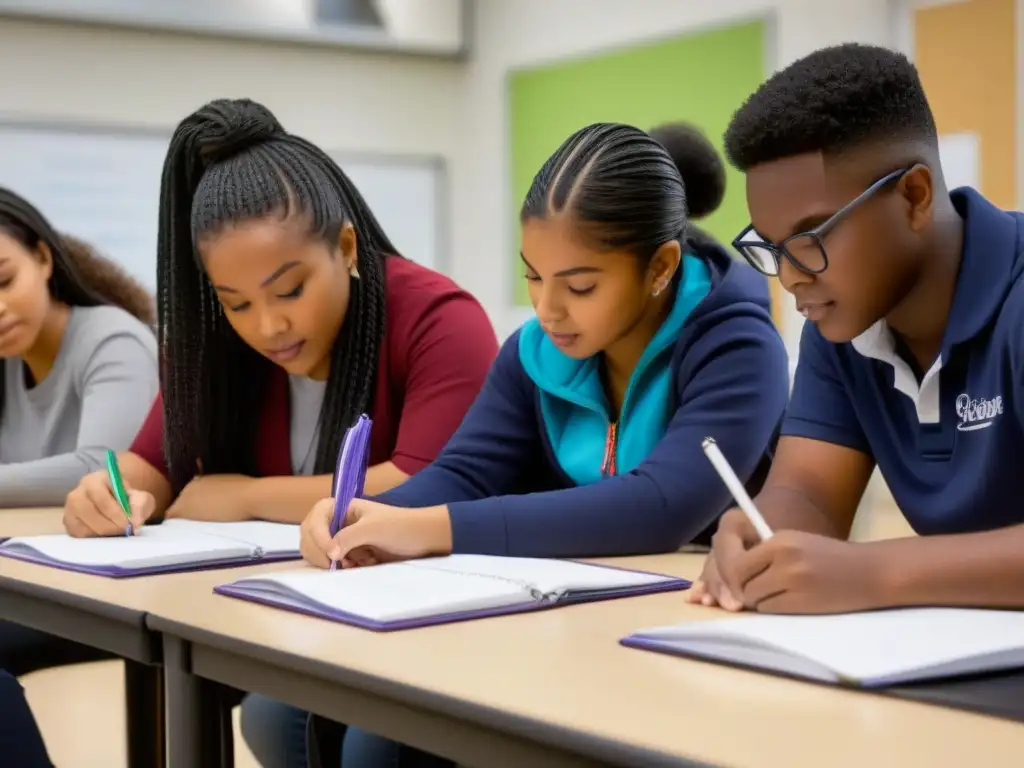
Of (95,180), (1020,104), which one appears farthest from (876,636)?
(95,180)

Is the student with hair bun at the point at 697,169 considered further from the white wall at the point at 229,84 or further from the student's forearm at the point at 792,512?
the white wall at the point at 229,84

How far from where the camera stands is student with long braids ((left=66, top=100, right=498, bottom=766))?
162 cm

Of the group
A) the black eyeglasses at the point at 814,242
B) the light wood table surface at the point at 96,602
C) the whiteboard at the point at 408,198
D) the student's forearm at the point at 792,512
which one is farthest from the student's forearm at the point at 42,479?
the whiteboard at the point at 408,198

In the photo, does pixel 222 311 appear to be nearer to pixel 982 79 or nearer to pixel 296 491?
pixel 296 491

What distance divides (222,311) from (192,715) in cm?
81

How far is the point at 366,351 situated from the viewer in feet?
5.78

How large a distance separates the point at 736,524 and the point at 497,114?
451cm

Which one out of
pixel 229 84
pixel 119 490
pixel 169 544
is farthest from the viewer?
pixel 229 84

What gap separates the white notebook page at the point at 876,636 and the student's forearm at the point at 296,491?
0.76 metres

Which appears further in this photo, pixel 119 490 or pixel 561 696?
pixel 119 490

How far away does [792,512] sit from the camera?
48.9 inches

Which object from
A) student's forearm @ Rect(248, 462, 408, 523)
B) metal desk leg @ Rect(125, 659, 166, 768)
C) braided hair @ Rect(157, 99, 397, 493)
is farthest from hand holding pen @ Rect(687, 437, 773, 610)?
metal desk leg @ Rect(125, 659, 166, 768)

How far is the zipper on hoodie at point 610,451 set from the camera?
148 centimetres

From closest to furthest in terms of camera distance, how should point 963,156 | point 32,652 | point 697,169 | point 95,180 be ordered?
point 32,652 → point 697,169 → point 963,156 → point 95,180
